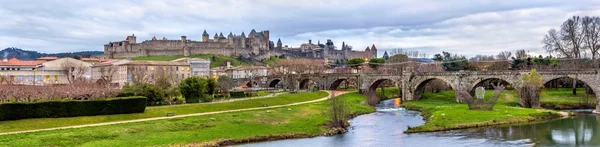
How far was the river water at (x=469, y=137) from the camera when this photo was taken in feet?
107

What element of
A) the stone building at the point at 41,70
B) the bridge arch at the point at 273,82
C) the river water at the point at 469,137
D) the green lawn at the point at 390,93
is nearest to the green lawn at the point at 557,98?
the green lawn at the point at 390,93

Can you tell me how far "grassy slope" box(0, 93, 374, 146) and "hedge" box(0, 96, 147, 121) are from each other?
14.7 ft

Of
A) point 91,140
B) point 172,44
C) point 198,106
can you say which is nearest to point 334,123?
point 198,106

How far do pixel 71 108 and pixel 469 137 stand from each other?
1161 inches

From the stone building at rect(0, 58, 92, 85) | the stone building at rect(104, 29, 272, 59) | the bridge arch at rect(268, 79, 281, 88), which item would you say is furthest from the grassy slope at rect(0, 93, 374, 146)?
the stone building at rect(104, 29, 272, 59)

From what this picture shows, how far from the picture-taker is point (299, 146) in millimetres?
32125

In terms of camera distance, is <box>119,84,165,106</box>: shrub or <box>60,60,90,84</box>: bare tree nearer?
<box>119,84,165,106</box>: shrub

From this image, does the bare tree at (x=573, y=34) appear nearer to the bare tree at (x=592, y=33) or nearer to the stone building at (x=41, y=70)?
the bare tree at (x=592, y=33)

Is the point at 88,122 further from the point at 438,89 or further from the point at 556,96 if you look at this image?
the point at 438,89

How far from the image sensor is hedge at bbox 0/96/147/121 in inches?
1358

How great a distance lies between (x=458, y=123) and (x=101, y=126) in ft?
91.1

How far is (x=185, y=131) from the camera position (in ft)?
114

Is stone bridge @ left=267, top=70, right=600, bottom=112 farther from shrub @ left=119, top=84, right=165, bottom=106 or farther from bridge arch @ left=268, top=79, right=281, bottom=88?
shrub @ left=119, top=84, right=165, bottom=106

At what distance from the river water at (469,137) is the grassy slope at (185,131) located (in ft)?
8.64
